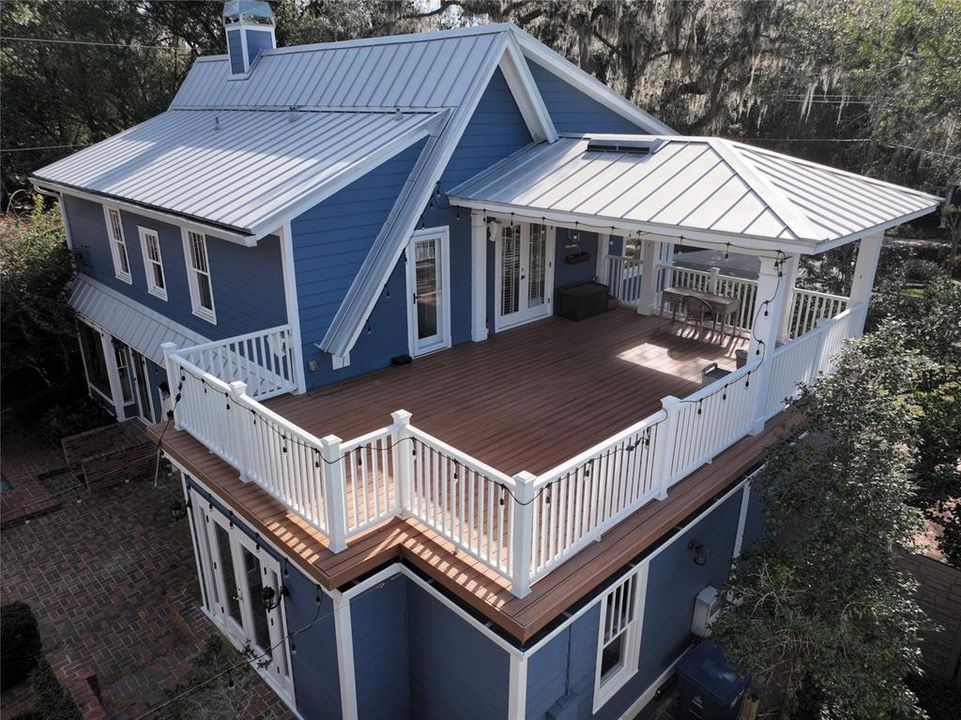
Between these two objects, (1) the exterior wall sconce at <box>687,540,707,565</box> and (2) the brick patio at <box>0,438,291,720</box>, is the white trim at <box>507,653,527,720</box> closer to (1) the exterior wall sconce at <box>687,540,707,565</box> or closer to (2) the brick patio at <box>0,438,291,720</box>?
(1) the exterior wall sconce at <box>687,540,707,565</box>

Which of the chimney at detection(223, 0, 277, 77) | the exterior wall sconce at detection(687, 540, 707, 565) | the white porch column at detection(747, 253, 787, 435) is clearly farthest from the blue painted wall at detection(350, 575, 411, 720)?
the chimney at detection(223, 0, 277, 77)

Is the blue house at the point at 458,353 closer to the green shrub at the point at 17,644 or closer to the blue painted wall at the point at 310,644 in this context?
the blue painted wall at the point at 310,644

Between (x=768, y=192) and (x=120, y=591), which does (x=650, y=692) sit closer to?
(x=768, y=192)

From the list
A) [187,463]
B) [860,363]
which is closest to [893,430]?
[860,363]

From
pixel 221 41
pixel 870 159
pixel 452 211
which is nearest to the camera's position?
pixel 452 211

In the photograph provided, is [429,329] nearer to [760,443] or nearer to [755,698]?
[760,443]

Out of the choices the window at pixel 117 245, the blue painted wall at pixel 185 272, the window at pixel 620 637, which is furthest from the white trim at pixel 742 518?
the window at pixel 117 245
